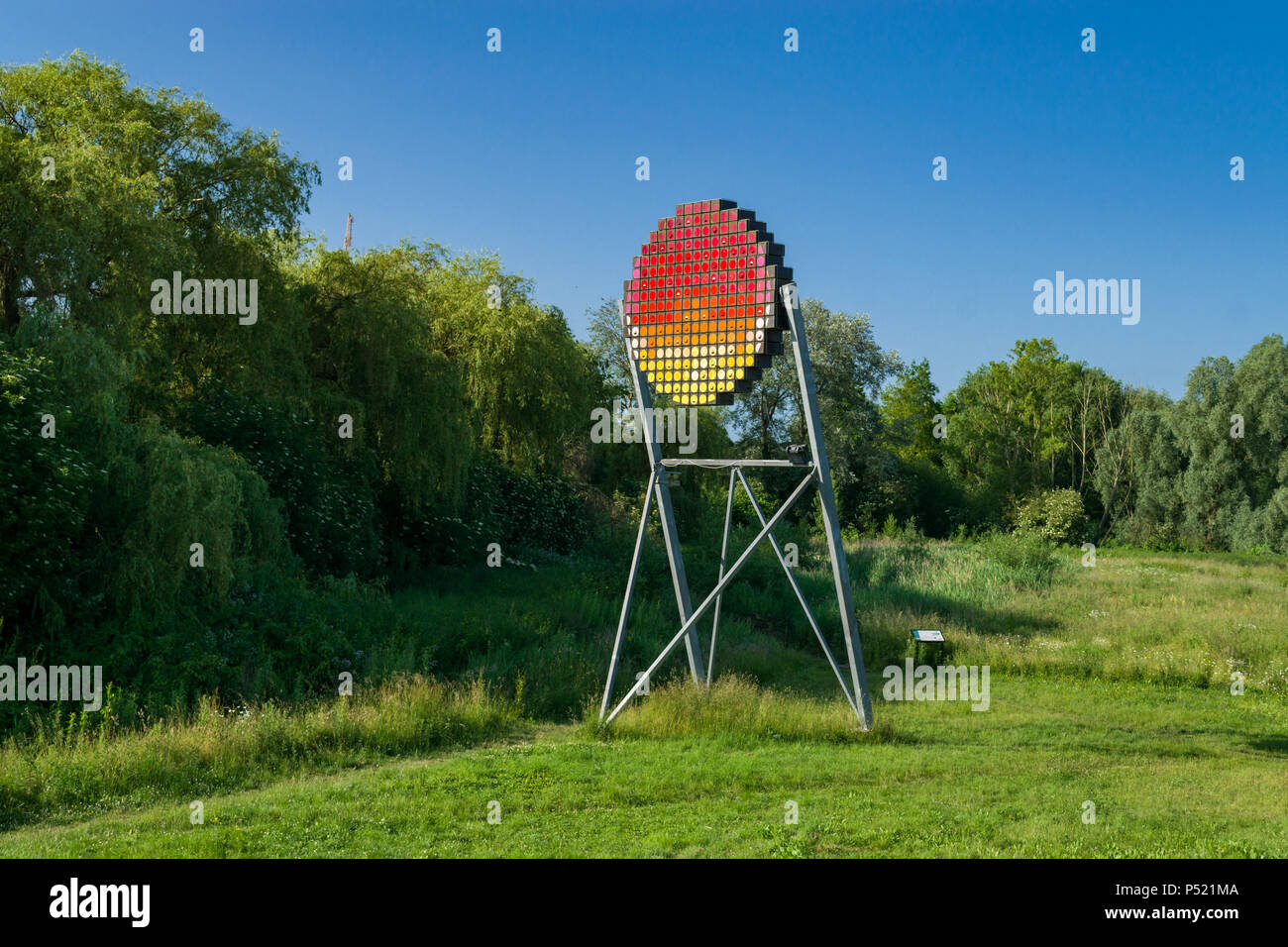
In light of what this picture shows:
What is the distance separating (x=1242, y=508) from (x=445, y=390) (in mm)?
39644

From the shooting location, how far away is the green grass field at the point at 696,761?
7.20 meters

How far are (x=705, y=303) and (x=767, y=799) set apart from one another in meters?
5.40

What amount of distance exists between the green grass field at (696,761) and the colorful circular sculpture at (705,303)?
12.1ft

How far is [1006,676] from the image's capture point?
619 inches

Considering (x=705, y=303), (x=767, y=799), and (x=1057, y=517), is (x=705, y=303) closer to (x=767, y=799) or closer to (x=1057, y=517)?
(x=767, y=799)

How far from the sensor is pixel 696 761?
31.1 ft

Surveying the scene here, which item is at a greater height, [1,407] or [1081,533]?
[1,407]

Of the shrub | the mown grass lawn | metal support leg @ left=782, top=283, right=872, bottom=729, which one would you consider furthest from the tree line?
the shrub

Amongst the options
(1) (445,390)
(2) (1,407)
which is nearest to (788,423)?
(1) (445,390)

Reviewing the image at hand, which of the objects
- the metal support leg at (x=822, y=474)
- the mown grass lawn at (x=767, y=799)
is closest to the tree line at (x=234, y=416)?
the mown grass lawn at (x=767, y=799)

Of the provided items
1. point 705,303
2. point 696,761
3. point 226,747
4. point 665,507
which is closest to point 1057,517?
point 665,507

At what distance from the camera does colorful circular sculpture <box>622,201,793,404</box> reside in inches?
418

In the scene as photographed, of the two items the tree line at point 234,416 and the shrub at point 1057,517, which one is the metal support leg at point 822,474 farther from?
the shrub at point 1057,517
